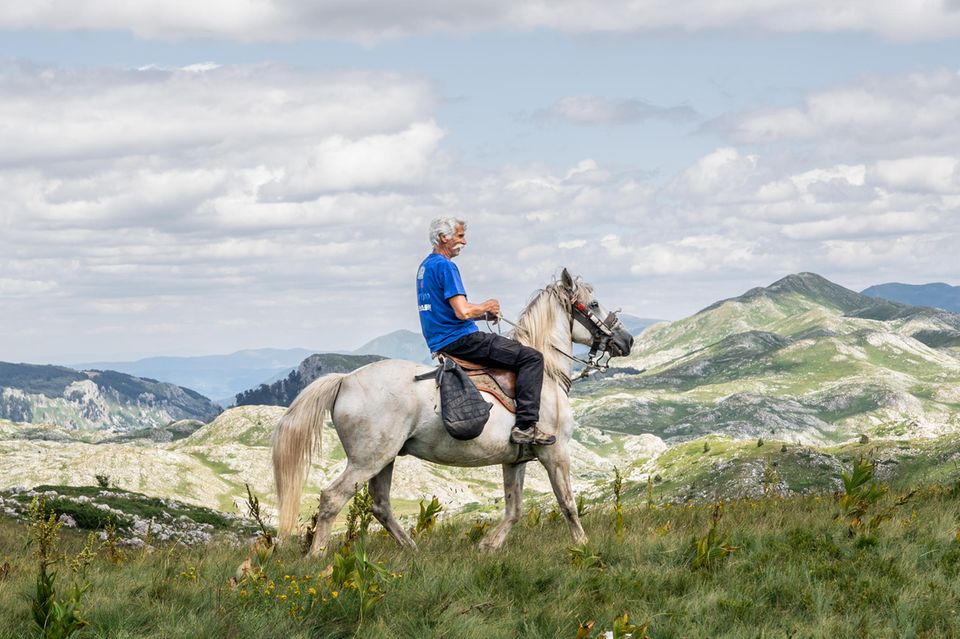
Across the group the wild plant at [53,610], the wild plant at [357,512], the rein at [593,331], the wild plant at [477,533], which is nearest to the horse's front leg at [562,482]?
the wild plant at [477,533]

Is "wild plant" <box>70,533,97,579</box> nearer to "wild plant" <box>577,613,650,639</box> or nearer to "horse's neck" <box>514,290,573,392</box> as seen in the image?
"wild plant" <box>577,613,650,639</box>

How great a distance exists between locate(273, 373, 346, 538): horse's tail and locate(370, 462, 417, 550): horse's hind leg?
120 centimetres

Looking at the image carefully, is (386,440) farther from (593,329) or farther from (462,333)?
(593,329)

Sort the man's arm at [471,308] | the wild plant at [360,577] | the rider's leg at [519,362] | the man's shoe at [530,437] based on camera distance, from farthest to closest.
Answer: the rider's leg at [519,362]
the man's shoe at [530,437]
the man's arm at [471,308]
the wild plant at [360,577]

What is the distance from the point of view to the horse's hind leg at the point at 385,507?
1250cm

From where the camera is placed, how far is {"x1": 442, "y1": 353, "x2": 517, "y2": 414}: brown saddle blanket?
41.4 ft

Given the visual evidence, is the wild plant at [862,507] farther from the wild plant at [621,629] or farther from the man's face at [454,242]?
the man's face at [454,242]

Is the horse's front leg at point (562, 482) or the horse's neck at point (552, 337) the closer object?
the horse's front leg at point (562, 482)

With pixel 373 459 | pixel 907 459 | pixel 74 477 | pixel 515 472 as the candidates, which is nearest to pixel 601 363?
pixel 515 472

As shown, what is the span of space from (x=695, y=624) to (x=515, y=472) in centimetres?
500

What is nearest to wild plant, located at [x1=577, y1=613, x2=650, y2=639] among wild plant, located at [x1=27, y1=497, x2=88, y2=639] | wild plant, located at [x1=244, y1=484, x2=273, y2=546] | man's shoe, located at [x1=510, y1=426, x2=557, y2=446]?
wild plant, located at [x1=244, y1=484, x2=273, y2=546]

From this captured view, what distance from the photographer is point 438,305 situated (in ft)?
41.9

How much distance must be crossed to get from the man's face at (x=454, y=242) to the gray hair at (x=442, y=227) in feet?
0.15

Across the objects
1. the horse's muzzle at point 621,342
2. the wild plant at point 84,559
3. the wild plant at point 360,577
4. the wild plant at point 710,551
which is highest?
the horse's muzzle at point 621,342
